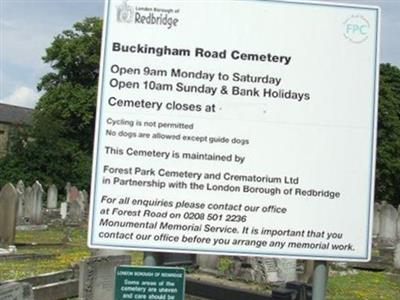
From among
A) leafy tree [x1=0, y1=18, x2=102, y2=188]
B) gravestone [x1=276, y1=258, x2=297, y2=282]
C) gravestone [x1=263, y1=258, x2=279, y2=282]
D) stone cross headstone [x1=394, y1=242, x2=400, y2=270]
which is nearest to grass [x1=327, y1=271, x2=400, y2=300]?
stone cross headstone [x1=394, y1=242, x2=400, y2=270]

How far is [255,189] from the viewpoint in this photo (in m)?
3.59

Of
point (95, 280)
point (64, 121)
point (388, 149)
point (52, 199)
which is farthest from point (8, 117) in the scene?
point (95, 280)

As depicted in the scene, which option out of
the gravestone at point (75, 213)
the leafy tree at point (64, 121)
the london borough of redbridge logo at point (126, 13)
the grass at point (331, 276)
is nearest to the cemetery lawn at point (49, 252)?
the grass at point (331, 276)

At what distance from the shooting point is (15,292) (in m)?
6.28

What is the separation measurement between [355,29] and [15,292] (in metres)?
4.22

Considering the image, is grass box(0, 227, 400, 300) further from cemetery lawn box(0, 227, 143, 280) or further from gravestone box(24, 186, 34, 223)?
gravestone box(24, 186, 34, 223)

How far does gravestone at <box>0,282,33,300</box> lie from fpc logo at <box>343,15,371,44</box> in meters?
4.01

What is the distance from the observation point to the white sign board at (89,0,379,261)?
3.57m

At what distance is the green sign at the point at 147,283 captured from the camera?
3668 mm

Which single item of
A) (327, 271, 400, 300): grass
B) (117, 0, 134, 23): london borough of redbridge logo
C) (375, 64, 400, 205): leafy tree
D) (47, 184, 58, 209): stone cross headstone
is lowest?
(327, 271, 400, 300): grass

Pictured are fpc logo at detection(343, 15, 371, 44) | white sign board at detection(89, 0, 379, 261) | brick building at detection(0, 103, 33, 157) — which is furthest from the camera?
brick building at detection(0, 103, 33, 157)

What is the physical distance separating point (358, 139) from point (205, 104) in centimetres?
89

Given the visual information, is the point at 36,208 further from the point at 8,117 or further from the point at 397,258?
the point at 8,117

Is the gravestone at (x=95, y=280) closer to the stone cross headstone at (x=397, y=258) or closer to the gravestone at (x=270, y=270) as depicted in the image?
the gravestone at (x=270, y=270)
